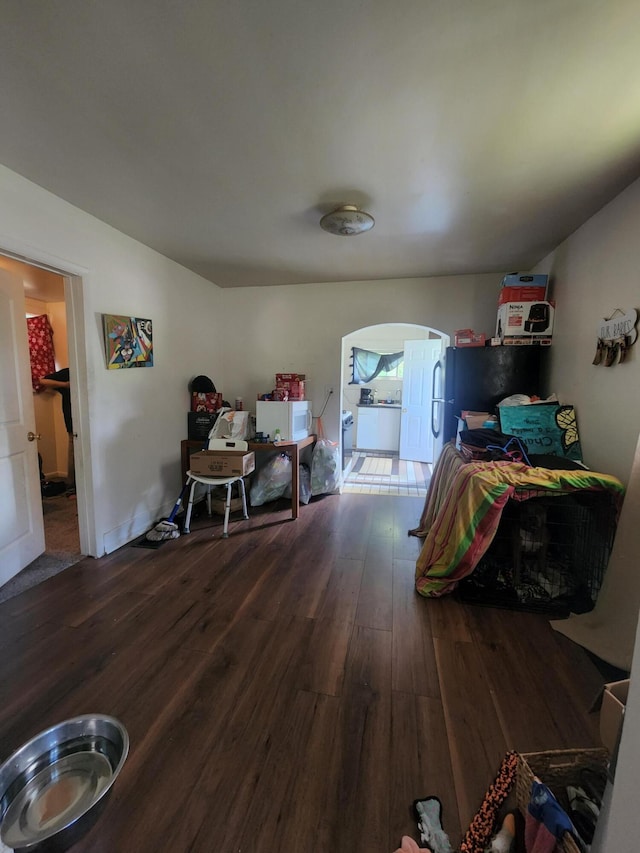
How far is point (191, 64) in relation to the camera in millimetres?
1199

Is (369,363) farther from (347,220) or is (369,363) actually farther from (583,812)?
(583,812)

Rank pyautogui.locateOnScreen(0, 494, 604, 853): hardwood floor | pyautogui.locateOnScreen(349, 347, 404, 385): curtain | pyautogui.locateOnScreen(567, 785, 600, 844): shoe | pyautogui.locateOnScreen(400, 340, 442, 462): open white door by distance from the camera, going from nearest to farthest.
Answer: pyautogui.locateOnScreen(567, 785, 600, 844): shoe → pyautogui.locateOnScreen(0, 494, 604, 853): hardwood floor → pyautogui.locateOnScreen(400, 340, 442, 462): open white door → pyautogui.locateOnScreen(349, 347, 404, 385): curtain

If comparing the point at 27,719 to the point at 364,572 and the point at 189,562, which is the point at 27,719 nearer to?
the point at 189,562

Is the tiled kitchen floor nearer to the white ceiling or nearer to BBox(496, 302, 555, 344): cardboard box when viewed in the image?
BBox(496, 302, 555, 344): cardboard box

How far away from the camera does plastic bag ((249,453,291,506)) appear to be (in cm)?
355

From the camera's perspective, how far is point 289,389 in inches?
138

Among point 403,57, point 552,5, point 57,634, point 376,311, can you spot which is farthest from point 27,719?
point 376,311

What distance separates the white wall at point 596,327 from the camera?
1.81 meters

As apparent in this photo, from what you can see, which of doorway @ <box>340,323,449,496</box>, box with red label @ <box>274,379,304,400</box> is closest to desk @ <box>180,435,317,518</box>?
box with red label @ <box>274,379,304,400</box>

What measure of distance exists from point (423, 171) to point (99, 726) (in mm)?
Result: 2781

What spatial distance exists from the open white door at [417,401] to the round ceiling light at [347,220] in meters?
3.23

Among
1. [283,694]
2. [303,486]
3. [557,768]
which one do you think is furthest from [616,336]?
[303,486]

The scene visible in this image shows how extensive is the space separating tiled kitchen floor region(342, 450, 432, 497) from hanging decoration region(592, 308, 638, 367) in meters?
2.40

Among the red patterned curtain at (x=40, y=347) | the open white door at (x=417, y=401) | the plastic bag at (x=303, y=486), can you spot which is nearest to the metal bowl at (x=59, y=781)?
the plastic bag at (x=303, y=486)
